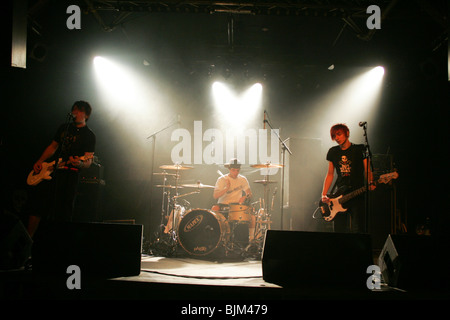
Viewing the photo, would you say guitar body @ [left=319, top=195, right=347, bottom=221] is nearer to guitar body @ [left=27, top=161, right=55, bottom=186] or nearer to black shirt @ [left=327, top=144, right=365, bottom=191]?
black shirt @ [left=327, top=144, right=365, bottom=191]

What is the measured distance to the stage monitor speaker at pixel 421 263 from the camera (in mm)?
2746

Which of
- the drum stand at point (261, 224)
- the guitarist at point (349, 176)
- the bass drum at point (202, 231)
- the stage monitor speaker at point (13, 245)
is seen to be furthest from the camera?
the drum stand at point (261, 224)

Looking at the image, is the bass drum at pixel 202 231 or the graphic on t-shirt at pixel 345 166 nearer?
the graphic on t-shirt at pixel 345 166

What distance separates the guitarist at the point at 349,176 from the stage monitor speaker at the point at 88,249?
8.55 ft

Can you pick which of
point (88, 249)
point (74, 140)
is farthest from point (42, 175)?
point (88, 249)

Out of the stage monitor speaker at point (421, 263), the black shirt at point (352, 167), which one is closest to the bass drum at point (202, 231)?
the black shirt at point (352, 167)

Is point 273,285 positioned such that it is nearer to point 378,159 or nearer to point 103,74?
point 378,159

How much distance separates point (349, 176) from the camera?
4.42 meters

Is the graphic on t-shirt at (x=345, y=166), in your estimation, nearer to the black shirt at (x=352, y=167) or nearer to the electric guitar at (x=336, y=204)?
the black shirt at (x=352, y=167)

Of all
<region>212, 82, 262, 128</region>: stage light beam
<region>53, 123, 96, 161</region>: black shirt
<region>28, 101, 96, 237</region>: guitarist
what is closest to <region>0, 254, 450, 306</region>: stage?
<region>28, 101, 96, 237</region>: guitarist

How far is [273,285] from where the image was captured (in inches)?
107

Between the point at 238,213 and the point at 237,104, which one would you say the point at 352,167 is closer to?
the point at 238,213

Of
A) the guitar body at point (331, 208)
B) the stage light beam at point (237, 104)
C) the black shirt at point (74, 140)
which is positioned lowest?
the guitar body at point (331, 208)

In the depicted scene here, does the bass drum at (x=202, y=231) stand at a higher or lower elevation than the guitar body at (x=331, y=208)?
lower
